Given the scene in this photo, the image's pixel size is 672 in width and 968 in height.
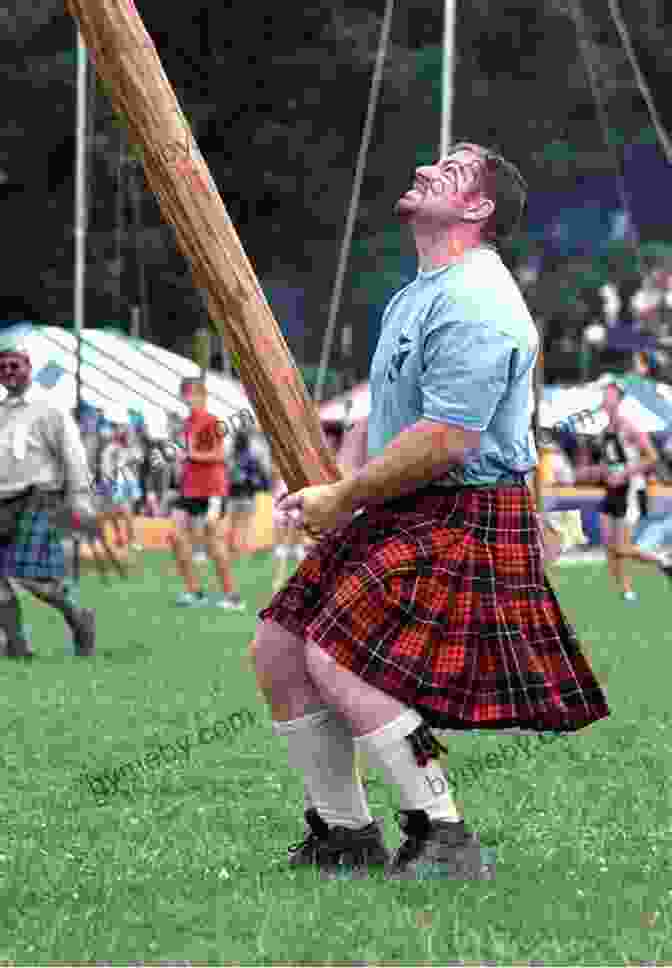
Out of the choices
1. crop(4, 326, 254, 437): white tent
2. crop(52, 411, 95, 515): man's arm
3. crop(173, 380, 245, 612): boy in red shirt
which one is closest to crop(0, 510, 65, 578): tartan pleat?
crop(52, 411, 95, 515): man's arm

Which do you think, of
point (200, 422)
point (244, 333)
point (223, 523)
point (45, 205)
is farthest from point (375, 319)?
point (244, 333)

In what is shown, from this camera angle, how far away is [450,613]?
14.5 feet

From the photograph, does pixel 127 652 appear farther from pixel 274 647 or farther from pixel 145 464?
pixel 145 464

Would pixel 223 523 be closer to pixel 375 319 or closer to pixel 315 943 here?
pixel 375 319

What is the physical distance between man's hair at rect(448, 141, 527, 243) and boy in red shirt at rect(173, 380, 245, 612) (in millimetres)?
9739

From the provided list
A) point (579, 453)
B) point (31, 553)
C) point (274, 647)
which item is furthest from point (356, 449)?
point (579, 453)

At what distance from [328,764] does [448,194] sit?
1.12m

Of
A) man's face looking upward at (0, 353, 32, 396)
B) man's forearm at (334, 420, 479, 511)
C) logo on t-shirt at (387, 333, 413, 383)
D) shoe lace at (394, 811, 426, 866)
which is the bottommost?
man's face looking upward at (0, 353, 32, 396)

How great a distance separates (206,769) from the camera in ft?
21.5

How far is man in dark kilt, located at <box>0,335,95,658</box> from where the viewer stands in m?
10.6

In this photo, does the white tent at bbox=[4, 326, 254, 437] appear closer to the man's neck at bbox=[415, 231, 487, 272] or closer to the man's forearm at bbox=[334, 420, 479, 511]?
the man's neck at bbox=[415, 231, 487, 272]

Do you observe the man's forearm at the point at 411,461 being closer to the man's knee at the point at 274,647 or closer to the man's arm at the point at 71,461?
the man's knee at the point at 274,647

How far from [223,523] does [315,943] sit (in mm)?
16147

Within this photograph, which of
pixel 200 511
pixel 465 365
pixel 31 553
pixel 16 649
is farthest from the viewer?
pixel 200 511
